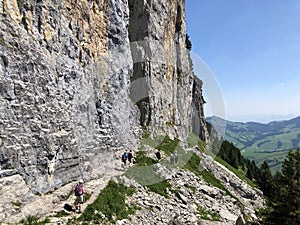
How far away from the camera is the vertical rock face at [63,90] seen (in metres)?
14.7

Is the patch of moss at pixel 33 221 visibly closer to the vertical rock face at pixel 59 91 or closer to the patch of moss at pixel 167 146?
the vertical rock face at pixel 59 91

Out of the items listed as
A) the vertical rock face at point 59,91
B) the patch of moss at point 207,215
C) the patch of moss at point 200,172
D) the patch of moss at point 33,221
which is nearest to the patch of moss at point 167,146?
the patch of moss at point 200,172

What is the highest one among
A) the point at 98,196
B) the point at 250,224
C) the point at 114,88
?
the point at 114,88

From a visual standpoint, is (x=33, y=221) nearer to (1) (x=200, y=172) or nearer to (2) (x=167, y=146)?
(1) (x=200, y=172)

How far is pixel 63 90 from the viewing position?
1922 centimetres

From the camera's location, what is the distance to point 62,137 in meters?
18.1

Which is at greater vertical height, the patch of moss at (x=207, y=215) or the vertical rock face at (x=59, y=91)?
the vertical rock face at (x=59, y=91)

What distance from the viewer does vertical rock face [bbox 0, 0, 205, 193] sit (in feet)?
48.4

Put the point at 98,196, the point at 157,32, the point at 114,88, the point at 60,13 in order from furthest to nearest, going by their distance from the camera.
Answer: the point at 157,32, the point at 114,88, the point at 60,13, the point at 98,196

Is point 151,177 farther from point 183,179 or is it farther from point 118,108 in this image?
point 118,108

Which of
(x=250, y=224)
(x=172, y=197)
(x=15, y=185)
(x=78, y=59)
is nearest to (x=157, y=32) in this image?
(x=78, y=59)

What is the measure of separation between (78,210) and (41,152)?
167 inches

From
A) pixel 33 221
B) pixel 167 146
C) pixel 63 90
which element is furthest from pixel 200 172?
pixel 33 221

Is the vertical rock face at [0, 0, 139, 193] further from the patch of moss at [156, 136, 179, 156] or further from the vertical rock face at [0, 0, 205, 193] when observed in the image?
the patch of moss at [156, 136, 179, 156]
